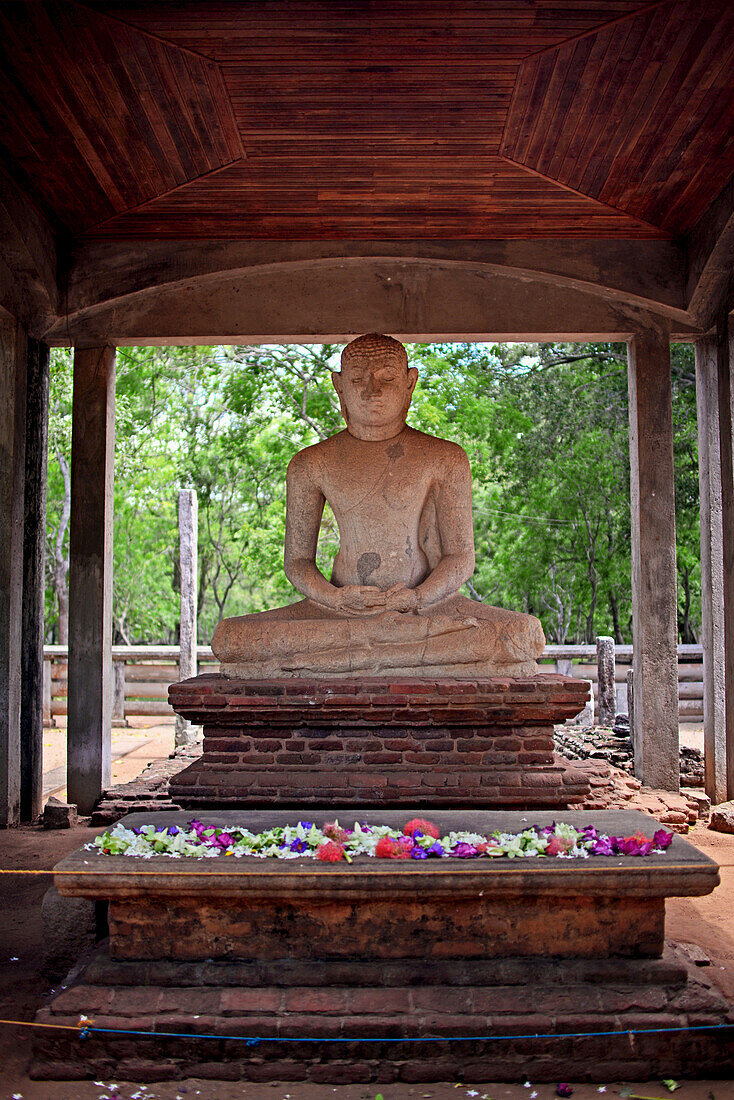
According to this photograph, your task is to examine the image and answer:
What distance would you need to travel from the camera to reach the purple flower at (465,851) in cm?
373

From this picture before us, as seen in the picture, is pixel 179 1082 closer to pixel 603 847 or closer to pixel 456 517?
pixel 603 847

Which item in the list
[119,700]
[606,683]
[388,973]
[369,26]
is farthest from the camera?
[119,700]

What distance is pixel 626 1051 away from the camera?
337 cm

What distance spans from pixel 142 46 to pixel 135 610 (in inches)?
626

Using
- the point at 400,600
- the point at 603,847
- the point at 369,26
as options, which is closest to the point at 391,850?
the point at 603,847

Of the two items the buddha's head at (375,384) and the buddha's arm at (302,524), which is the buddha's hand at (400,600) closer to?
the buddha's arm at (302,524)

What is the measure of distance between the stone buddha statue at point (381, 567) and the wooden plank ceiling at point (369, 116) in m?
1.26

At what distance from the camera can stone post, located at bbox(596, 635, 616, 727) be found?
994 centimetres

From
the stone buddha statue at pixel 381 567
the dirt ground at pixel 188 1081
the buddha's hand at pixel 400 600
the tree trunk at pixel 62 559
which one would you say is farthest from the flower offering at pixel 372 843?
the tree trunk at pixel 62 559

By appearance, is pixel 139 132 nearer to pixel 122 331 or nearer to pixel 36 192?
pixel 36 192

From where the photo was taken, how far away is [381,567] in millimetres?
6090

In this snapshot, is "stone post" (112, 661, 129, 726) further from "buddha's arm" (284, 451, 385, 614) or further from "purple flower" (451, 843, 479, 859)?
"purple flower" (451, 843, 479, 859)

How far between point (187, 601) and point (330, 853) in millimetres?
7191

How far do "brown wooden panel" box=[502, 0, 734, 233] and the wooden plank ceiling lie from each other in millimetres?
12
